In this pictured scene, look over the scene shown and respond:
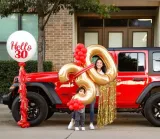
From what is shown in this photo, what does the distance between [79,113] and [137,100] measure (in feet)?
4.53

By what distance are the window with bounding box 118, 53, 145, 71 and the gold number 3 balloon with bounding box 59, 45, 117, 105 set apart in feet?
1.44

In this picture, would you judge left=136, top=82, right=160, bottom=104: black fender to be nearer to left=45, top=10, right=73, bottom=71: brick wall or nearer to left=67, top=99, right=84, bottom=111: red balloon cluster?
left=67, top=99, right=84, bottom=111: red balloon cluster

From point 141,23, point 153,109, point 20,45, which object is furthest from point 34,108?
point 141,23

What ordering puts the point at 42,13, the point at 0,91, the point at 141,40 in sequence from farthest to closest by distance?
the point at 141,40
the point at 0,91
the point at 42,13

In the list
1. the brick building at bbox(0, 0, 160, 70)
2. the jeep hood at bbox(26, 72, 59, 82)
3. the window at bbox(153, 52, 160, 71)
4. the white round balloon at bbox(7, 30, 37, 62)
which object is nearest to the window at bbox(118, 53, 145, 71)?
the window at bbox(153, 52, 160, 71)

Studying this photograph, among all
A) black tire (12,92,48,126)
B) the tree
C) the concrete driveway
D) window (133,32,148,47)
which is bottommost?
the concrete driveway

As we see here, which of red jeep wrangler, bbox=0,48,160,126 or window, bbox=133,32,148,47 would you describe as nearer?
red jeep wrangler, bbox=0,48,160,126

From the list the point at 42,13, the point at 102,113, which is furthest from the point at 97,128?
the point at 42,13

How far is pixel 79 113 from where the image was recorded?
9016 mm

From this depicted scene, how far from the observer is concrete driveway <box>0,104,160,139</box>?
828 centimetres

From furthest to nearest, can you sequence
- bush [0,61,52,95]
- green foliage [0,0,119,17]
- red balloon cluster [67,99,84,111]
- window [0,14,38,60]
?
1. window [0,14,38,60]
2. bush [0,61,52,95]
3. green foliage [0,0,119,17]
4. red balloon cluster [67,99,84,111]

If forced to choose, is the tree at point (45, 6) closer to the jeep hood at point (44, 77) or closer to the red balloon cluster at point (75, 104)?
the jeep hood at point (44, 77)

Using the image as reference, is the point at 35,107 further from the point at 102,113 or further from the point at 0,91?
the point at 0,91

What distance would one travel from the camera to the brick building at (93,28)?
1465cm
